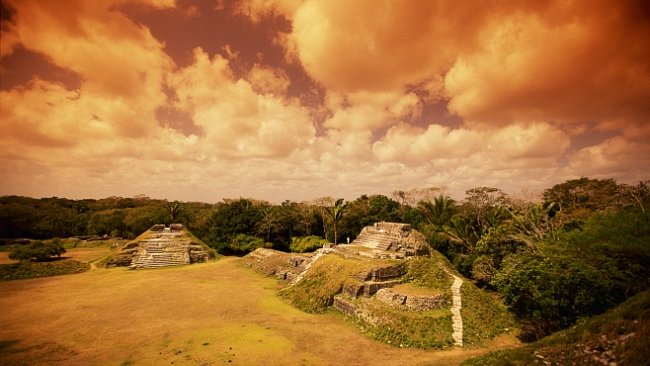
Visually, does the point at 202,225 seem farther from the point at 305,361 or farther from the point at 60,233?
the point at 305,361

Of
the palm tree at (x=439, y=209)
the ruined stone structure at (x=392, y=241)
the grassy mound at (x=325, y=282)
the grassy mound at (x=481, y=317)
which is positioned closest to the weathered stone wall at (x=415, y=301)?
the grassy mound at (x=481, y=317)

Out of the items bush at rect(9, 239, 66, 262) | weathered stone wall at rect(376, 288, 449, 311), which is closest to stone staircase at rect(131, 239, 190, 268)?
bush at rect(9, 239, 66, 262)

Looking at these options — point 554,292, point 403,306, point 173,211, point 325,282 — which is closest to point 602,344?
point 554,292

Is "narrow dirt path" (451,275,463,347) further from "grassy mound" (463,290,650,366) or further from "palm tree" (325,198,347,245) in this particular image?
"palm tree" (325,198,347,245)

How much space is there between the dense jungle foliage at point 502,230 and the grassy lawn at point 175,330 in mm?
3256

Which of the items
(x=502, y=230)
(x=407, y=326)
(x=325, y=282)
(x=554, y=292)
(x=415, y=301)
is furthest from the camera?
(x=502, y=230)

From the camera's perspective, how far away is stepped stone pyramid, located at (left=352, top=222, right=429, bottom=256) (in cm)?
2116

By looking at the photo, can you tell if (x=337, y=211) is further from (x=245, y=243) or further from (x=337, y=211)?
(x=245, y=243)

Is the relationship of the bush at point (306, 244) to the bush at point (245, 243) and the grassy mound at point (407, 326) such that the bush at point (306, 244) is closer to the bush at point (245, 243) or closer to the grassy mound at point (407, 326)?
the bush at point (245, 243)

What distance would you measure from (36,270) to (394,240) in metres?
29.9

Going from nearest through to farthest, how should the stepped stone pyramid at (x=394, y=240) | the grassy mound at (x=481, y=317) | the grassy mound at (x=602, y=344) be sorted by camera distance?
the grassy mound at (x=602, y=344) → the grassy mound at (x=481, y=317) → the stepped stone pyramid at (x=394, y=240)

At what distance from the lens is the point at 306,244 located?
33.4 meters

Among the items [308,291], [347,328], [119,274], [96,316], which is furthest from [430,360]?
[119,274]

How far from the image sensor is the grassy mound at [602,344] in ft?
22.6
